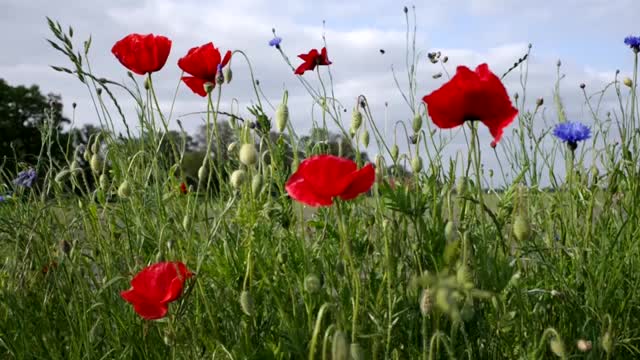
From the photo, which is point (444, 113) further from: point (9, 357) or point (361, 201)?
point (9, 357)

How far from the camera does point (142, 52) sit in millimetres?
2463

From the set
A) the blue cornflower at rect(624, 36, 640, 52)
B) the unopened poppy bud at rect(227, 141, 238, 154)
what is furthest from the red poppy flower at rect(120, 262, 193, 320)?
the blue cornflower at rect(624, 36, 640, 52)

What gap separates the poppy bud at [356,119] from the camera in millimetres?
2295

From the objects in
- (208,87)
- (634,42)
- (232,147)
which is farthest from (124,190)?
(634,42)

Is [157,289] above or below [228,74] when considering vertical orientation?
below

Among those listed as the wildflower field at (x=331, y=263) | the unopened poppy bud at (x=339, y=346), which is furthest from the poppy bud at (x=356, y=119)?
the unopened poppy bud at (x=339, y=346)

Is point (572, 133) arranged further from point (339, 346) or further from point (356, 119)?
point (339, 346)

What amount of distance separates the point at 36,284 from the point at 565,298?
1.62 metres

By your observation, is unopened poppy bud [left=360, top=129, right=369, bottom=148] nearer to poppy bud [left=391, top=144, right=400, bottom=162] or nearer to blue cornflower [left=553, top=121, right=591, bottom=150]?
poppy bud [left=391, top=144, right=400, bottom=162]

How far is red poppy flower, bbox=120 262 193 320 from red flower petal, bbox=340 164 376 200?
1.46ft

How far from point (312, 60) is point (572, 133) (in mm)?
960

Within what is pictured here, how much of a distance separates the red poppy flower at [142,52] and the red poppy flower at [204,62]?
0.08 metres

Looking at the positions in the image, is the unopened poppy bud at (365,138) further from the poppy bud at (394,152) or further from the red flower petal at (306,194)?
the red flower petal at (306,194)

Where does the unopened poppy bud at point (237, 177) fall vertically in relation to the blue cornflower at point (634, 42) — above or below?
below
